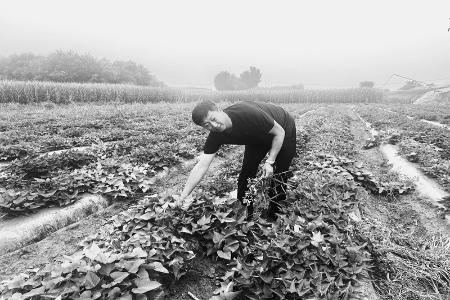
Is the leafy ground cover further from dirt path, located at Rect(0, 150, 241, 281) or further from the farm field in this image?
dirt path, located at Rect(0, 150, 241, 281)

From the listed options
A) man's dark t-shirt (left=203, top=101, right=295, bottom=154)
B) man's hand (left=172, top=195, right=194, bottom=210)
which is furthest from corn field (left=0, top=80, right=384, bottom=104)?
man's dark t-shirt (left=203, top=101, right=295, bottom=154)

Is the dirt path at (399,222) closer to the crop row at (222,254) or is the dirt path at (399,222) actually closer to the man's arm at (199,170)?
the crop row at (222,254)

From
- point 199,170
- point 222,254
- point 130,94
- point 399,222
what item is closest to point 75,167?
point 199,170

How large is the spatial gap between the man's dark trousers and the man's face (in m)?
0.84

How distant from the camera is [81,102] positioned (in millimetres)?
23062

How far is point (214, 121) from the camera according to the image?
2998 mm

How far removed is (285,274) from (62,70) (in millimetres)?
47823

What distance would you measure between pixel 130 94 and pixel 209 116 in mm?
24987

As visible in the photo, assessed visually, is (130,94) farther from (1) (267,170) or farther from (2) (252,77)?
(2) (252,77)

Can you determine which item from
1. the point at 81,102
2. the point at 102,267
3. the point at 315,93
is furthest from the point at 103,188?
the point at 315,93

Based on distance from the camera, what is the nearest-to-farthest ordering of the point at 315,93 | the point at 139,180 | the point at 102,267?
the point at 102,267 → the point at 139,180 → the point at 315,93

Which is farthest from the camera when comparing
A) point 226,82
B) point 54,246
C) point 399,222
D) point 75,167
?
point 226,82

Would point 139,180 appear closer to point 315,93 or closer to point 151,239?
point 151,239

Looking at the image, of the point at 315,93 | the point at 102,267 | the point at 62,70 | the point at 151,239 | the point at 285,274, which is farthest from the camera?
the point at 62,70
